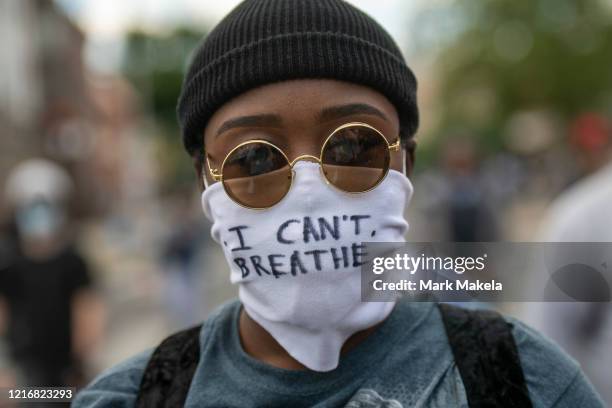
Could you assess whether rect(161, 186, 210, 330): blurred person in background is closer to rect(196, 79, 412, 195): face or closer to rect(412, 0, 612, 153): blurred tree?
rect(196, 79, 412, 195): face

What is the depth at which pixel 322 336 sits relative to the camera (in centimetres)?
152

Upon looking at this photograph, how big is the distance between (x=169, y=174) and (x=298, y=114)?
44.5m

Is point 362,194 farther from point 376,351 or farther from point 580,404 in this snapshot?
point 580,404

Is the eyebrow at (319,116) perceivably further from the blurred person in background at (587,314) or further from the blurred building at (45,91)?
the blurred building at (45,91)

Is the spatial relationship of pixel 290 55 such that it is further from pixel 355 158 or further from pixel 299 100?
pixel 355 158

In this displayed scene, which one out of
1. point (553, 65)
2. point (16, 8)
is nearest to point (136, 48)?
point (16, 8)

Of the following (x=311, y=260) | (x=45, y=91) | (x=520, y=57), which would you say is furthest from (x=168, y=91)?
(x=311, y=260)

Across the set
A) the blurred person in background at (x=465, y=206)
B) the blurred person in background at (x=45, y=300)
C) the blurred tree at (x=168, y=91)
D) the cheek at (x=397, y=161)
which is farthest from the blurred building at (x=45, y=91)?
the blurred tree at (x=168, y=91)

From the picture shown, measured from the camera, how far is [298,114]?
4.89 feet

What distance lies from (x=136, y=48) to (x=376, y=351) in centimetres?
2135

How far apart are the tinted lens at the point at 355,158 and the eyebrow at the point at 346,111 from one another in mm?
40

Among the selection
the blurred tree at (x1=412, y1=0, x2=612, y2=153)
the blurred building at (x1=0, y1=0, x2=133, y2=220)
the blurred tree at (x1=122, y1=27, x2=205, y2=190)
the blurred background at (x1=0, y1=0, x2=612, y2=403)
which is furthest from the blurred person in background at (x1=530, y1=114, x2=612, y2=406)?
the blurred tree at (x1=122, y1=27, x2=205, y2=190)

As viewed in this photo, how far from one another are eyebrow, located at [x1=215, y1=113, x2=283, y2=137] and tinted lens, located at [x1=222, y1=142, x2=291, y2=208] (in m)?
0.05

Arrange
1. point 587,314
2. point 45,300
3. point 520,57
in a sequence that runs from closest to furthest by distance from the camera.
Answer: point 587,314 < point 45,300 < point 520,57
